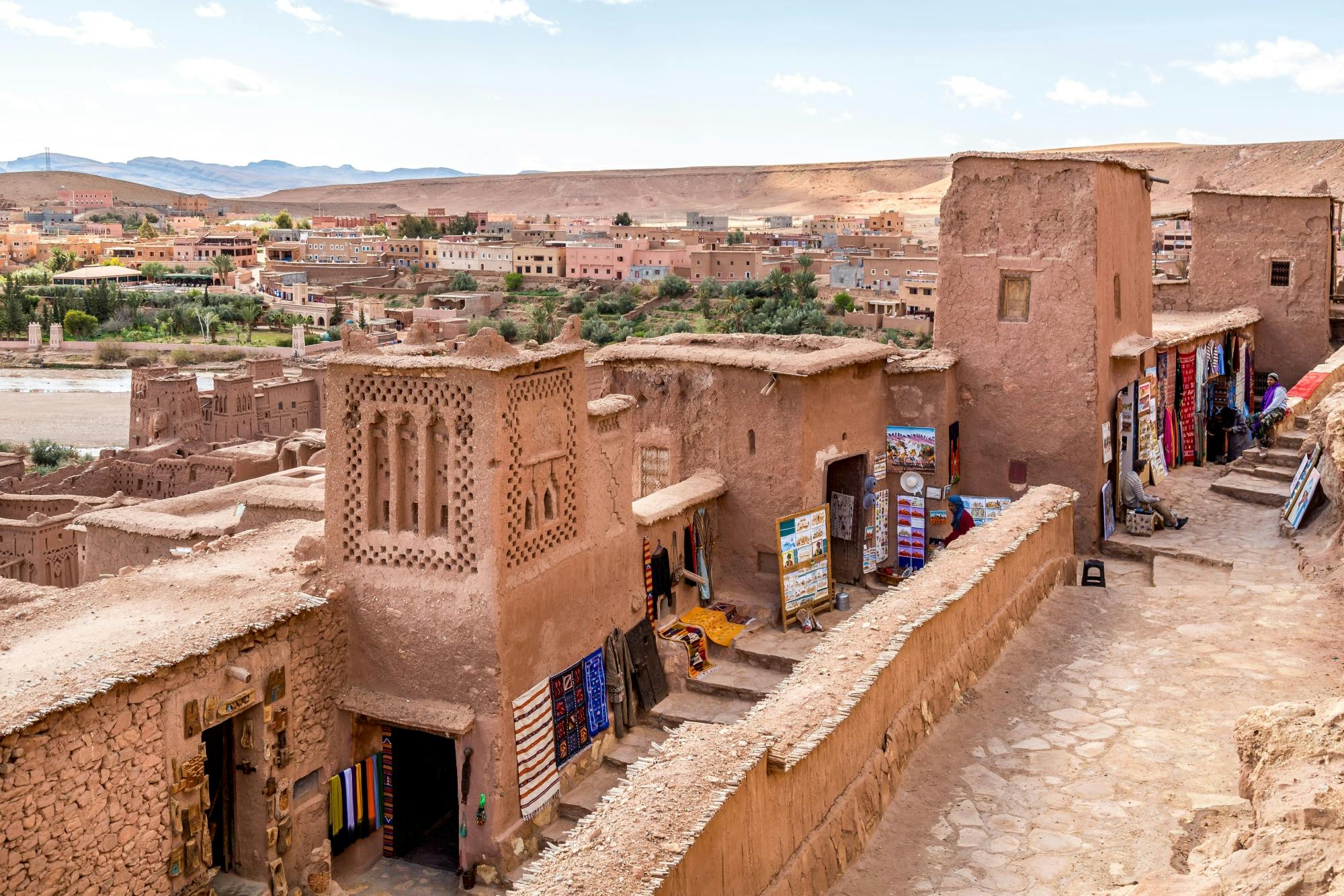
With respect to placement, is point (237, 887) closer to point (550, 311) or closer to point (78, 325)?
point (550, 311)

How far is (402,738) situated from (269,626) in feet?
6.30

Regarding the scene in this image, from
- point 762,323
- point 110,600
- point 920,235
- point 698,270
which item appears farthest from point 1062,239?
point 920,235

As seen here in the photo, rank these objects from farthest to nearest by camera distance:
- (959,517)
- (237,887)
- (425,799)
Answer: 1. (959,517)
2. (425,799)
3. (237,887)

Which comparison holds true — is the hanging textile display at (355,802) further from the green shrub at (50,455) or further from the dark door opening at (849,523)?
the green shrub at (50,455)

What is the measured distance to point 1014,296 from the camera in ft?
41.1

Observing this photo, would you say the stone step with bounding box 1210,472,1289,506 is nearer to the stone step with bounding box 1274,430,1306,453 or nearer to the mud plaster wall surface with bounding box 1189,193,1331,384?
the stone step with bounding box 1274,430,1306,453

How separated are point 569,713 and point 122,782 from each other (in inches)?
134

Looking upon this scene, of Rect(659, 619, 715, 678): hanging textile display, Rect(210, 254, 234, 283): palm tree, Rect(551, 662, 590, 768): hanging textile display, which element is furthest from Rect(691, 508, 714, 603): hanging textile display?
Rect(210, 254, 234, 283): palm tree

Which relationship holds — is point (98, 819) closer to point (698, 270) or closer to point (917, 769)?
point (917, 769)

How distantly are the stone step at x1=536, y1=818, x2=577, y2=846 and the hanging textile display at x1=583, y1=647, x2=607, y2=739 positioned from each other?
71 cm

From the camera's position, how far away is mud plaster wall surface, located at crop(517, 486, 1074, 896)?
14.6 feet

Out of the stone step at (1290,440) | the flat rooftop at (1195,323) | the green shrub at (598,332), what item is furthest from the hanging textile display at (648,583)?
the green shrub at (598,332)

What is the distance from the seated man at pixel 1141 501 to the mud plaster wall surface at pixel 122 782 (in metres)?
8.12

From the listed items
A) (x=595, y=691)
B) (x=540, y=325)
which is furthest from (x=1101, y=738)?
(x=540, y=325)
